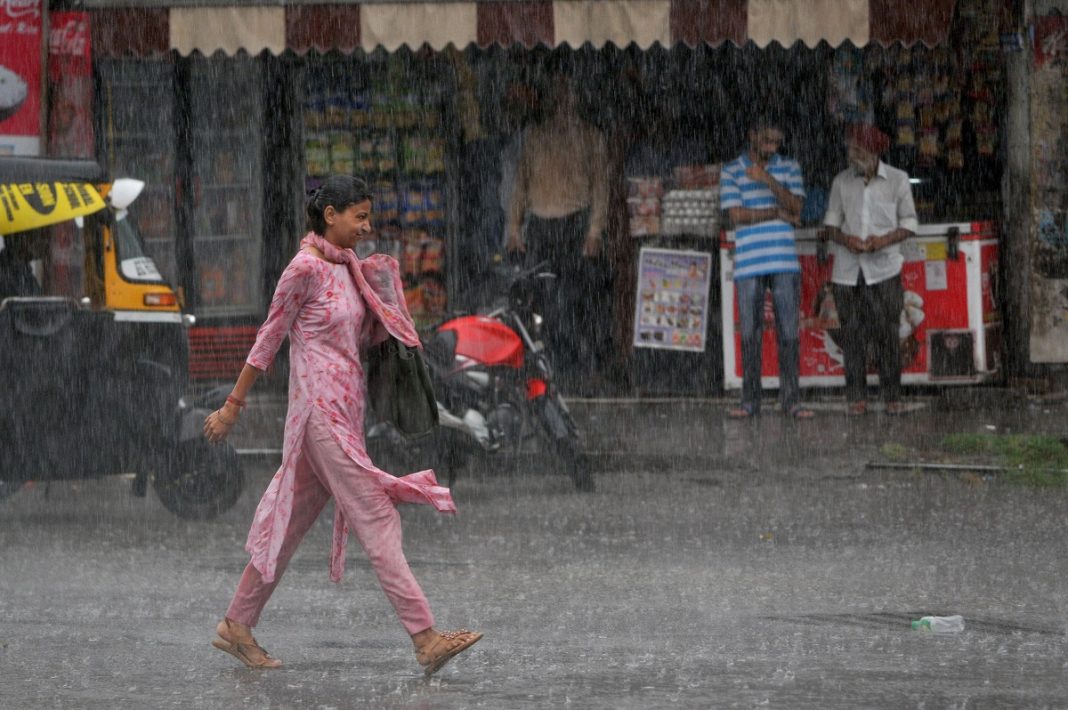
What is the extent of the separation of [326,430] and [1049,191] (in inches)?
373

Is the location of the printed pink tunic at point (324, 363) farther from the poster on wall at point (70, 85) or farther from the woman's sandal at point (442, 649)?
the poster on wall at point (70, 85)

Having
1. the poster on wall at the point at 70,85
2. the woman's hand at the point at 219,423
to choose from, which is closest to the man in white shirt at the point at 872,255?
the poster on wall at the point at 70,85

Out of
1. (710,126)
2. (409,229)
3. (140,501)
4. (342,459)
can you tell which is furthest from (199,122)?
(342,459)

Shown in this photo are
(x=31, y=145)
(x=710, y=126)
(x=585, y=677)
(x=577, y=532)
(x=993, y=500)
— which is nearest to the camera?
(x=585, y=677)

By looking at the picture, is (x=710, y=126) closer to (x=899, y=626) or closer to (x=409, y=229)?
(x=409, y=229)

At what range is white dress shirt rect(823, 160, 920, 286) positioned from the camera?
45.3 ft

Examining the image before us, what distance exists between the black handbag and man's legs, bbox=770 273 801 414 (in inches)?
301

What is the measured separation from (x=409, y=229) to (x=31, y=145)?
3289mm

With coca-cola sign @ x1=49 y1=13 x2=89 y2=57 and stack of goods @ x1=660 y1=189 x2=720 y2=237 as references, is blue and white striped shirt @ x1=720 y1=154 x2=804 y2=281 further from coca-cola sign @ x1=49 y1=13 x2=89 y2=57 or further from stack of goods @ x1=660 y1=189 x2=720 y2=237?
coca-cola sign @ x1=49 y1=13 x2=89 y2=57

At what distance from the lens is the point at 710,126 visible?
15.7m

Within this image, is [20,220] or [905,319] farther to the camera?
[905,319]

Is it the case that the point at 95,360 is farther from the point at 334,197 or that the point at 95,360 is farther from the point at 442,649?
the point at 442,649

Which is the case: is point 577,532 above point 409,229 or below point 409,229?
below

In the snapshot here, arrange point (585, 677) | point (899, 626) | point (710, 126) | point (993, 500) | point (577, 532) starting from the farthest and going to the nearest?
point (710, 126), point (993, 500), point (577, 532), point (899, 626), point (585, 677)
